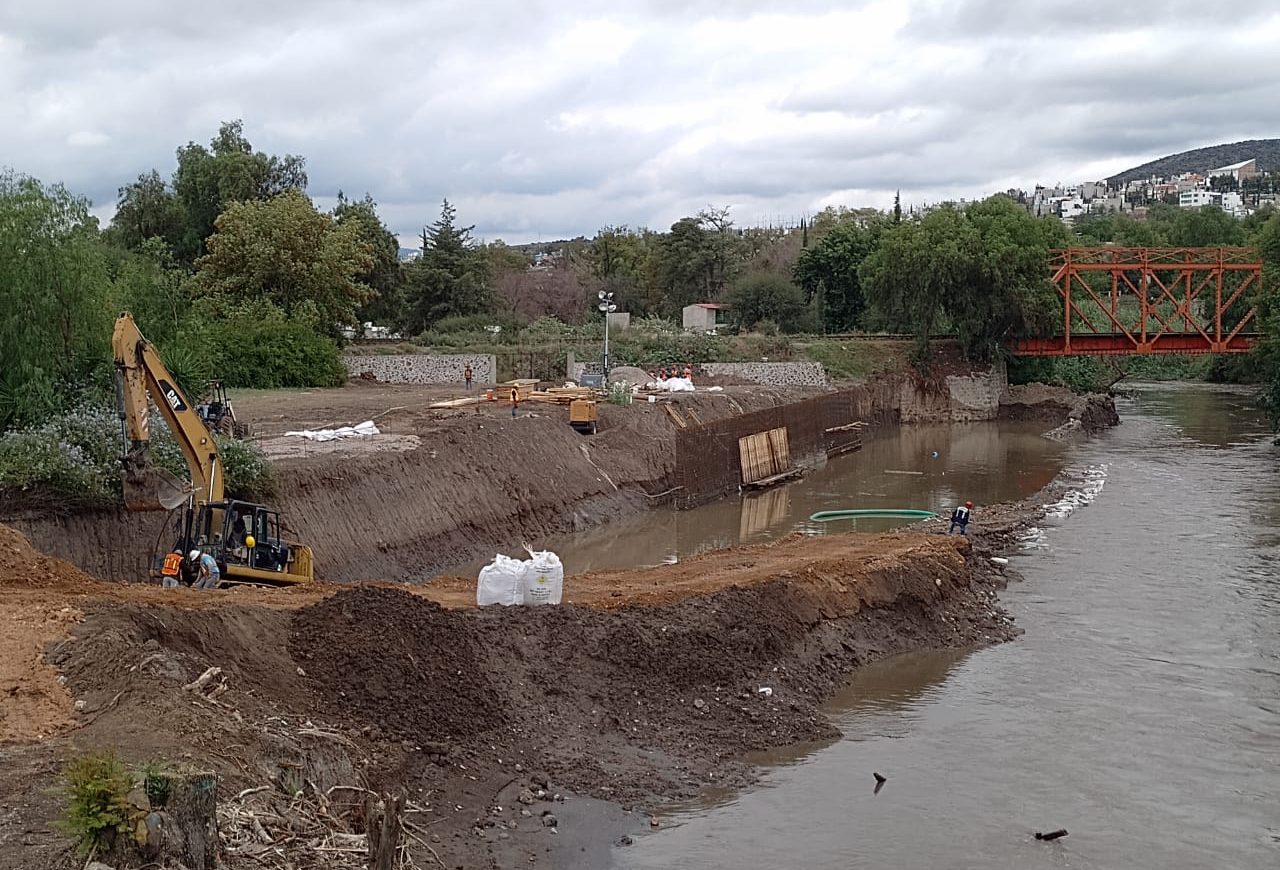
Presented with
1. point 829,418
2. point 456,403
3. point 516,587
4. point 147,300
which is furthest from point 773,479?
point 516,587

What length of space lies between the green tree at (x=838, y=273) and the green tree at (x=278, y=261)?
3220cm

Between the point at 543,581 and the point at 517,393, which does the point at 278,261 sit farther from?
the point at 543,581

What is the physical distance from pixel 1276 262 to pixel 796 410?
1930 cm

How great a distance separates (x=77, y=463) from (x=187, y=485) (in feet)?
11.2

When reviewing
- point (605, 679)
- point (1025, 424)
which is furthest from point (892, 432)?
point (605, 679)

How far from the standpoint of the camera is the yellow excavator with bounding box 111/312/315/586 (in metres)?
19.0

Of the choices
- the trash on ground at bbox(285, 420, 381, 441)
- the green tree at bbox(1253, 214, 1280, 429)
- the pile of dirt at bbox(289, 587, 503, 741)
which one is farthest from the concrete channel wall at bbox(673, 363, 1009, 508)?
the pile of dirt at bbox(289, 587, 503, 741)

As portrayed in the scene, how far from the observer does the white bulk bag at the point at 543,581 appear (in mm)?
18016

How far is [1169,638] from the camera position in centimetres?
2123

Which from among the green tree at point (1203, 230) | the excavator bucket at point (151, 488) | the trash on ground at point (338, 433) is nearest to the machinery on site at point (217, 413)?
the trash on ground at point (338, 433)

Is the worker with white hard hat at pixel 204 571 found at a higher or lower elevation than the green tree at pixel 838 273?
lower

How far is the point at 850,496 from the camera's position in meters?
38.5

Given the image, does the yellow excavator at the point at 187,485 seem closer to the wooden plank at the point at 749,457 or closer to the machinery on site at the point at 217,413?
the machinery on site at the point at 217,413

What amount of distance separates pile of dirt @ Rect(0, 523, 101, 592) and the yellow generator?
20.0 meters
